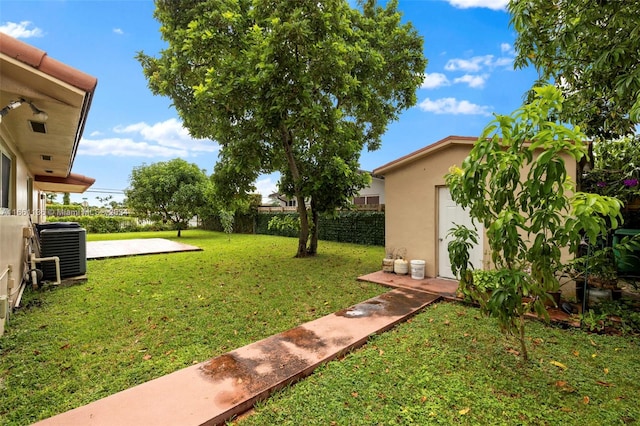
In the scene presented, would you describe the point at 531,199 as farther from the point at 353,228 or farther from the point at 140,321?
the point at 353,228

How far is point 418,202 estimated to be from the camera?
7.50 metres

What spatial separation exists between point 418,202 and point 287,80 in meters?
4.71

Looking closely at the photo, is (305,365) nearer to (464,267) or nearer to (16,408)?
(464,267)

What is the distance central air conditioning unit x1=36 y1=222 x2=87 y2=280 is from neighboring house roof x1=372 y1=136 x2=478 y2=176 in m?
7.82

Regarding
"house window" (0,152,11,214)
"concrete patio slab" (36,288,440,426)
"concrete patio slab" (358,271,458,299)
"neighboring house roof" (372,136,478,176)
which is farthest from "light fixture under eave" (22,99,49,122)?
"neighboring house roof" (372,136,478,176)

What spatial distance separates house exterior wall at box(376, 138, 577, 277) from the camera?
7037mm

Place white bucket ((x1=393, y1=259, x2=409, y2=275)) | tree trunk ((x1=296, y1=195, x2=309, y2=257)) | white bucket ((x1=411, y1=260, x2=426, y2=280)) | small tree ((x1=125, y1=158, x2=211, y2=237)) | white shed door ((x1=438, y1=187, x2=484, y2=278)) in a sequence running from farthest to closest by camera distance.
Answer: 1. small tree ((x1=125, y1=158, x2=211, y2=237))
2. tree trunk ((x1=296, y1=195, x2=309, y2=257))
3. white bucket ((x1=393, y1=259, x2=409, y2=275))
4. white bucket ((x1=411, y1=260, x2=426, y2=280))
5. white shed door ((x1=438, y1=187, x2=484, y2=278))

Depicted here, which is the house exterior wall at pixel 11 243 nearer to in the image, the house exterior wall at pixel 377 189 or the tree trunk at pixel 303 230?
the tree trunk at pixel 303 230

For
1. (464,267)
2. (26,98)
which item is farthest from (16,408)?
(464,267)

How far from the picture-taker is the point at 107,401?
264 centimetres

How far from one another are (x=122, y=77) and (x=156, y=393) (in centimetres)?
1260

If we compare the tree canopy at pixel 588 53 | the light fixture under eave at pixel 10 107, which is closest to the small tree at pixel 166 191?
the light fixture under eave at pixel 10 107

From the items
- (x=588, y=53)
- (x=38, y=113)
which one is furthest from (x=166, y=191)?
(x=588, y=53)

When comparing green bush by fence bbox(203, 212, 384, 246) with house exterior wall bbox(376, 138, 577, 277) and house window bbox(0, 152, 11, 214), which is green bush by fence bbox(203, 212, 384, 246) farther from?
house window bbox(0, 152, 11, 214)
